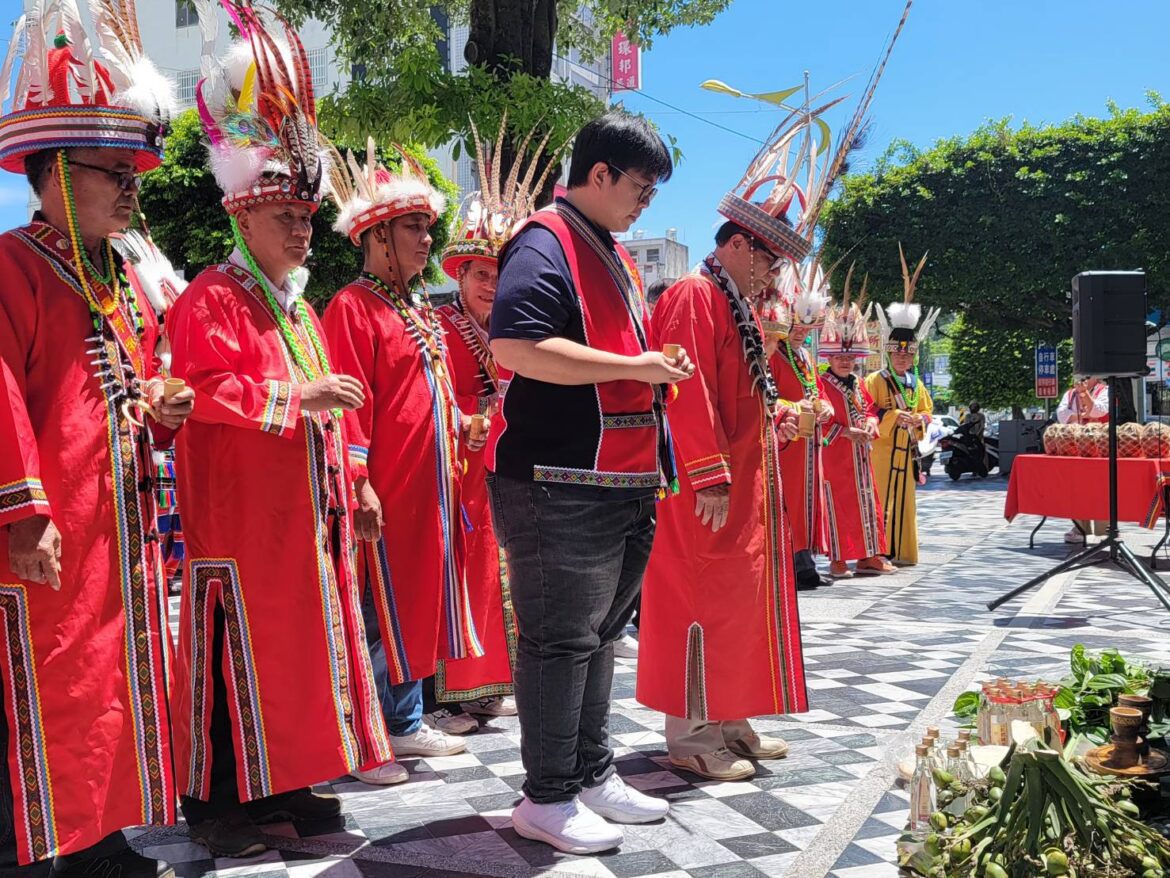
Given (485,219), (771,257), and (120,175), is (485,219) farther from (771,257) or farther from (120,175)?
(120,175)

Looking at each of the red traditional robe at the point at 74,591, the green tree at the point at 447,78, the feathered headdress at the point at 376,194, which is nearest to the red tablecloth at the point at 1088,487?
the green tree at the point at 447,78

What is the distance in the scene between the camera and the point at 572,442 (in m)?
2.84

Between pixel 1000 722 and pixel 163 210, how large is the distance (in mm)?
12130

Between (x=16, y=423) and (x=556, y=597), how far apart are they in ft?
4.38

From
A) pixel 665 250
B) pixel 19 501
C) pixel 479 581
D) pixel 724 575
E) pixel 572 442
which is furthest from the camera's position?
pixel 665 250

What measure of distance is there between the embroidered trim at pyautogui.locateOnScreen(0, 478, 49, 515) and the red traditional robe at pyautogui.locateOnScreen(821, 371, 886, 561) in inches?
274

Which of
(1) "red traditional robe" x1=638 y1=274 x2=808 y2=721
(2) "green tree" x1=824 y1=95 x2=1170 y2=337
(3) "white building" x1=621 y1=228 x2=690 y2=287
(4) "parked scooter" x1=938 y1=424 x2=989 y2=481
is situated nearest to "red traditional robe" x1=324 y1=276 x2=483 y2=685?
(1) "red traditional robe" x1=638 y1=274 x2=808 y2=721

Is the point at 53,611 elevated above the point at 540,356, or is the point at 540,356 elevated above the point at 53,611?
the point at 540,356

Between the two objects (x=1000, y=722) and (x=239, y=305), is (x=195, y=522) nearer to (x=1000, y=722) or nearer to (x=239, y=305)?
(x=239, y=305)

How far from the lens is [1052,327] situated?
77.2 feet

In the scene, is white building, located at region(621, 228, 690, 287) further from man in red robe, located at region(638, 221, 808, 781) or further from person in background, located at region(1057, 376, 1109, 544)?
man in red robe, located at region(638, 221, 808, 781)

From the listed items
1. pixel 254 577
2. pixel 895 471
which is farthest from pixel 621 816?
pixel 895 471

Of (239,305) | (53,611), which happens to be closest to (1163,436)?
(239,305)

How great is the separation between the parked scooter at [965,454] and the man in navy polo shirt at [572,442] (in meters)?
20.8
